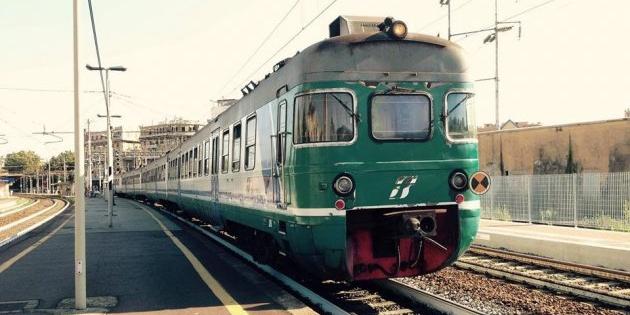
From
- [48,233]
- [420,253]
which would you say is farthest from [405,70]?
[48,233]

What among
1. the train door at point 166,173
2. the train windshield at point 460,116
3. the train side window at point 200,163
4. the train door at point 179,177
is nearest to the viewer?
the train windshield at point 460,116

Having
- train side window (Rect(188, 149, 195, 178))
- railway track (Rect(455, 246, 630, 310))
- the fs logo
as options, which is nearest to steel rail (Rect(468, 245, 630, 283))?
railway track (Rect(455, 246, 630, 310))

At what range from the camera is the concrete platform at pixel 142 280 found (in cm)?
719

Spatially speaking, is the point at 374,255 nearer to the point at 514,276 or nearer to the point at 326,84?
the point at 326,84

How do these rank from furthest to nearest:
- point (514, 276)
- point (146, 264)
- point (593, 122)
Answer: point (593, 122) < point (146, 264) < point (514, 276)

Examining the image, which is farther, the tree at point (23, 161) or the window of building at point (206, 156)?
the tree at point (23, 161)

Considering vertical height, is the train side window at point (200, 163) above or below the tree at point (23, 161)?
below

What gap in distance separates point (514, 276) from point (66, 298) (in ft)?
21.7

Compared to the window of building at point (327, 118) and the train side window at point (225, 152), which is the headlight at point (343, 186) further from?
the train side window at point (225, 152)

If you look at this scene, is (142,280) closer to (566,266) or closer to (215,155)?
(215,155)

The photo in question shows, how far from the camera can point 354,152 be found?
7.20 m

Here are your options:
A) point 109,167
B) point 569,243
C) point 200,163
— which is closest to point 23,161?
point 109,167

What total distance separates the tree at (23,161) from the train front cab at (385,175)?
484 feet

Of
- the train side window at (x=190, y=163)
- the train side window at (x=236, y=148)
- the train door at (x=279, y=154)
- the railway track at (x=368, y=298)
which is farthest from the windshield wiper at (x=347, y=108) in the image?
the train side window at (x=190, y=163)
